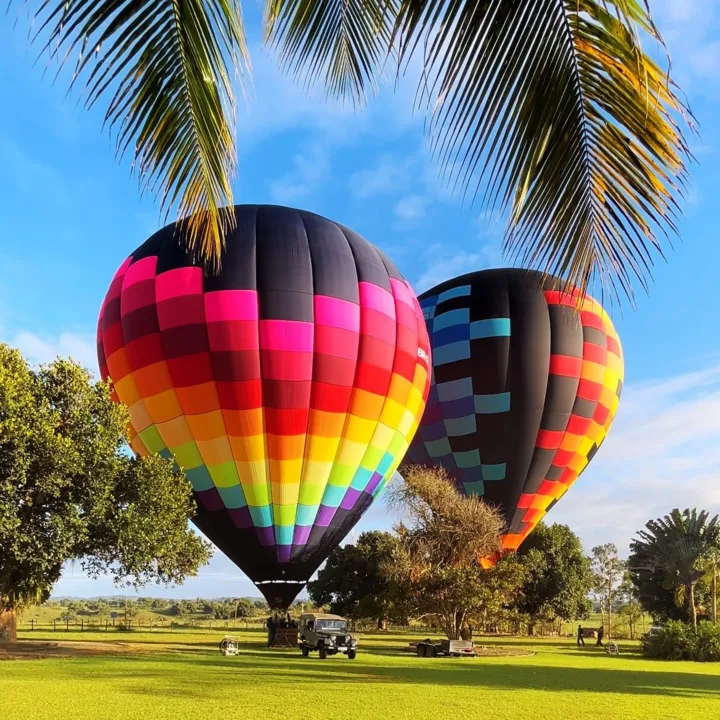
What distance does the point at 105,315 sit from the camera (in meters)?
27.7

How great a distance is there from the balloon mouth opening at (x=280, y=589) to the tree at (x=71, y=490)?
9.97 ft

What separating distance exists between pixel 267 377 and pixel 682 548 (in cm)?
2982

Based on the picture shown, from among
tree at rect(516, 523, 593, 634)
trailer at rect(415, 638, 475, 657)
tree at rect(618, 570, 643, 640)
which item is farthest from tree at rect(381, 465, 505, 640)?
tree at rect(618, 570, 643, 640)

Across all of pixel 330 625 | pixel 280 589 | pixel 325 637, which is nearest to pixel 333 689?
pixel 325 637

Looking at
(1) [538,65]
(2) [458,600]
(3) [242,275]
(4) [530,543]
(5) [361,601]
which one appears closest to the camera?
(1) [538,65]

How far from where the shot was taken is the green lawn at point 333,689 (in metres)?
13.7

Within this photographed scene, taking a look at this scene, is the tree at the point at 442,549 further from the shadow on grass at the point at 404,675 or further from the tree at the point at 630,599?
the tree at the point at 630,599

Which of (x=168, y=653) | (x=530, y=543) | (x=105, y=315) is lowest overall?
(x=168, y=653)

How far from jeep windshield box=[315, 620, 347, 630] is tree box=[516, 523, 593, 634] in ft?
102

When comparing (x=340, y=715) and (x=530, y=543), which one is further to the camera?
(x=530, y=543)

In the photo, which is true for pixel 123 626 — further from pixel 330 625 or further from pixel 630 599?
pixel 630 599

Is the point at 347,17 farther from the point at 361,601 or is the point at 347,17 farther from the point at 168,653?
the point at 361,601

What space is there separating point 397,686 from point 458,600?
13486mm

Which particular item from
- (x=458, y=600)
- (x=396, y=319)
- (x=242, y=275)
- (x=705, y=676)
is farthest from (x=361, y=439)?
(x=705, y=676)
